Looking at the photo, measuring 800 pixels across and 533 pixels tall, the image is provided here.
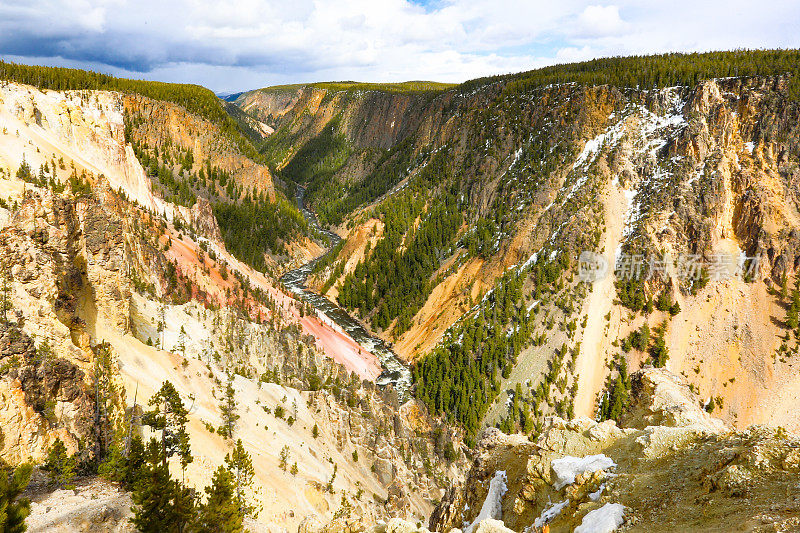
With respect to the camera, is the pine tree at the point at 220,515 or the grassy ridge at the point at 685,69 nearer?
the pine tree at the point at 220,515

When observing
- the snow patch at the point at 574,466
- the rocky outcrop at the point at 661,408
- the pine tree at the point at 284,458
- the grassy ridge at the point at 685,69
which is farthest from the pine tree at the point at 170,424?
the grassy ridge at the point at 685,69

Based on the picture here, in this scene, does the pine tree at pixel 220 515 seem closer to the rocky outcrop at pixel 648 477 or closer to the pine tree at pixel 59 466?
the pine tree at pixel 59 466

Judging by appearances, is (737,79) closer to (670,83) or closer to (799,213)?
(670,83)

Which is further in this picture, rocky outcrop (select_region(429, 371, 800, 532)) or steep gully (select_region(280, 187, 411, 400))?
steep gully (select_region(280, 187, 411, 400))

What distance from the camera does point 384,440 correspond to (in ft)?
148

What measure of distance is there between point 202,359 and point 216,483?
74.3 feet

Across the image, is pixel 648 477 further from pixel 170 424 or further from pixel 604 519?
pixel 170 424

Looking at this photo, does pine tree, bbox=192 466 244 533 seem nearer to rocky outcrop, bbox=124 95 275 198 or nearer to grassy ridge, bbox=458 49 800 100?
grassy ridge, bbox=458 49 800 100

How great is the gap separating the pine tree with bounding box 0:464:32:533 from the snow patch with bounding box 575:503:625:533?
16.2 metres

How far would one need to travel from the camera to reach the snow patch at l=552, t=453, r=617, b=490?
55.2 ft

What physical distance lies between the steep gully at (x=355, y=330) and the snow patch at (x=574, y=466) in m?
44.2

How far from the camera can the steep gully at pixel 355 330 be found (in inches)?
2589

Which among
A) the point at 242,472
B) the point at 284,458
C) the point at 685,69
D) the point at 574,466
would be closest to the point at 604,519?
the point at 574,466

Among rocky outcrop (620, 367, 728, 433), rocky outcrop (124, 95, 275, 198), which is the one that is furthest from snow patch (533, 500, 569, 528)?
rocky outcrop (124, 95, 275, 198)
